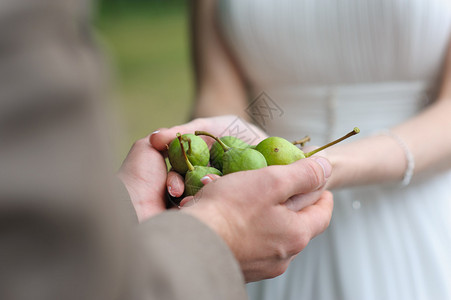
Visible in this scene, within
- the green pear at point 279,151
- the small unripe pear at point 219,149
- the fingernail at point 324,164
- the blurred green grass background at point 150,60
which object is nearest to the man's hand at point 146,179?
the small unripe pear at point 219,149

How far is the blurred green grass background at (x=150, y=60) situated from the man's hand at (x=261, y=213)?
308 centimetres

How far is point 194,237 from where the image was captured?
26.1 inches

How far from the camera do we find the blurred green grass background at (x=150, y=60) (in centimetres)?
624

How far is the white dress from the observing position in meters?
1.55

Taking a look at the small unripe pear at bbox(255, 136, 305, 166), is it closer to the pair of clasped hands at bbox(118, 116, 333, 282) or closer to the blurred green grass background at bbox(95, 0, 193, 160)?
the pair of clasped hands at bbox(118, 116, 333, 282)

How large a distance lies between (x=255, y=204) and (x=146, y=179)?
36 centimetres

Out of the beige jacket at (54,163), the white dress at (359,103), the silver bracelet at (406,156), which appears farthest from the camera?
the white dress at (359,103)

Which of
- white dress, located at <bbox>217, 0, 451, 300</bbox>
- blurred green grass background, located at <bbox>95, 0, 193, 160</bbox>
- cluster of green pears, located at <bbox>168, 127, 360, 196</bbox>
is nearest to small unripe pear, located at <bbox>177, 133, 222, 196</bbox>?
cluster of green pears, located at <bbox>168, 127, 360, 196</bbox>

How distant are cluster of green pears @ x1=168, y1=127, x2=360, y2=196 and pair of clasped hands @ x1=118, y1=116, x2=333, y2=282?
0.04 metres

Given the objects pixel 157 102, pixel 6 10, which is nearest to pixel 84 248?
pixel 6 10

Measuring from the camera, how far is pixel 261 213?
876 millimetres

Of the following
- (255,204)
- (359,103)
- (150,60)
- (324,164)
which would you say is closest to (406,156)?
(359,103)

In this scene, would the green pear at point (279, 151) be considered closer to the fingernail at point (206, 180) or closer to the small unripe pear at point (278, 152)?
the small unripe pear at point (278, 152)

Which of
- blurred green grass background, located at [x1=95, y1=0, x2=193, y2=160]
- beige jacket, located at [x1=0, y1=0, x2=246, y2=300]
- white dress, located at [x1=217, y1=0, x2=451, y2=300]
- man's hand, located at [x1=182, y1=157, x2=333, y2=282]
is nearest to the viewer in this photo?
beige jacket, located at [x1=0, y1=0, x2=246, y2=300]
